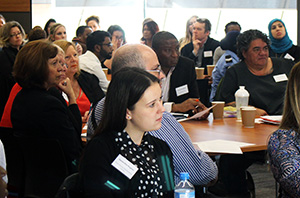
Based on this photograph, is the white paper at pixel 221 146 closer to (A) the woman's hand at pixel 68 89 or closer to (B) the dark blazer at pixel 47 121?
(B) the dark blazer at pixel 47 121

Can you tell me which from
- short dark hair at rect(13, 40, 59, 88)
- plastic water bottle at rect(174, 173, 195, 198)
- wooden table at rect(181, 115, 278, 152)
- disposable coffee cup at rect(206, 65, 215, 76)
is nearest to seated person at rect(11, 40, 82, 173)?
short dark hair at rect(13, 40, 59, 88)

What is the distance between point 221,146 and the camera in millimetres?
2814

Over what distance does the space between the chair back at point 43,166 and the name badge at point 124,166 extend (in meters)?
0.97

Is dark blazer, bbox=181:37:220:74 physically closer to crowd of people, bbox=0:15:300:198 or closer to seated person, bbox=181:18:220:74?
seated person, bbox=181:18:220:74

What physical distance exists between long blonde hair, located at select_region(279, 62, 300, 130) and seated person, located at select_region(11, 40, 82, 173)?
4.52ft

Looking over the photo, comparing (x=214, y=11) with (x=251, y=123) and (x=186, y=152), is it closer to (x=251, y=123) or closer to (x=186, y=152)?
(x=251, y=123)

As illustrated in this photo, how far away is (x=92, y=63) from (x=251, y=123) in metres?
2.29

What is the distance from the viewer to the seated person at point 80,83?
427cm

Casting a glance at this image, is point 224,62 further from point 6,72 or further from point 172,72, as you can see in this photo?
point 6,72

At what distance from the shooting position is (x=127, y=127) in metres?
1.93

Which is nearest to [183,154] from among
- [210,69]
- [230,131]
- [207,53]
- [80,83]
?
[230,131]

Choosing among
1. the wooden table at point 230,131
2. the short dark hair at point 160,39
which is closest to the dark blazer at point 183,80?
the short dark hair at point 160,39

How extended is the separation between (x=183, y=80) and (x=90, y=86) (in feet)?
2.97

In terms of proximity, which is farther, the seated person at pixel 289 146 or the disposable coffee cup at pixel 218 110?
the disposable coffee cup at pixel 218 110
